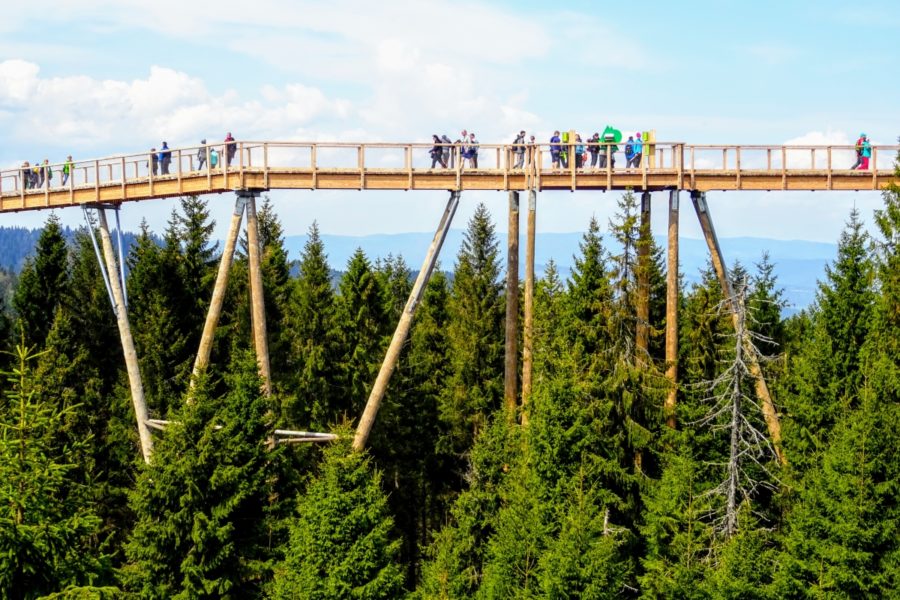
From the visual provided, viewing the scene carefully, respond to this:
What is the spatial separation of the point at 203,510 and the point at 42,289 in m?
22.5

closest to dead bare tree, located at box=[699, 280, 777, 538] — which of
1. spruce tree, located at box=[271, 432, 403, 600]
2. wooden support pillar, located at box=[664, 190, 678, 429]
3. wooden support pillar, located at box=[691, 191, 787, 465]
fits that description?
wooden support pillar, located at box=[691, 191, 787, 465]

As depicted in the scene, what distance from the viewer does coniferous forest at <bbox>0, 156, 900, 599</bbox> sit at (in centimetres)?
2289

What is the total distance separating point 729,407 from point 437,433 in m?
19.8

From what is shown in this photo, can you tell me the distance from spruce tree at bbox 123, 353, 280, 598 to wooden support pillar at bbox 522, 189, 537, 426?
27.4ft

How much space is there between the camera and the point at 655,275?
34469 millimetres

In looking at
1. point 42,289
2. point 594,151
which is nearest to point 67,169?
point 42,289

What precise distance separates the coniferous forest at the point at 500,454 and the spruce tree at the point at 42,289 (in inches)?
5.7

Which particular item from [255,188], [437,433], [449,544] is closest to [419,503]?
[437,433]

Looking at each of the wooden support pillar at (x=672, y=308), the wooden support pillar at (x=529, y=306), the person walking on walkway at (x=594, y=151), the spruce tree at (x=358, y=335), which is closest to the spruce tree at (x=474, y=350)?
the spruce tree at (x=358, y=335)

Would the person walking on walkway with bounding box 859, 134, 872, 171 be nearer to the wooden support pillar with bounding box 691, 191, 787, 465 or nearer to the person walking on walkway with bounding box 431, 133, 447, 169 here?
the wooden support pillar with bounding box 691, 191, 787, 465

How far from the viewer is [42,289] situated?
43.6 m

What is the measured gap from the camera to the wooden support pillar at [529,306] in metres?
29.6

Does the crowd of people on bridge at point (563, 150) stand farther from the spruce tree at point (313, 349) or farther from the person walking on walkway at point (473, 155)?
the spruce tree at point (313, 349)

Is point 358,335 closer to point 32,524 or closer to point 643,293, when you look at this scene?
point 643,293
